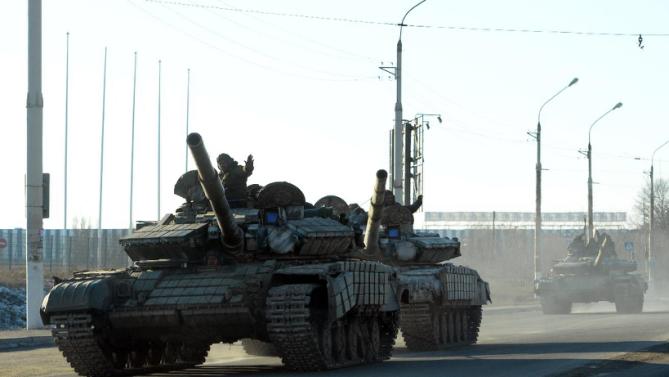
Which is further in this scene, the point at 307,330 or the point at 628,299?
the point at 628,299

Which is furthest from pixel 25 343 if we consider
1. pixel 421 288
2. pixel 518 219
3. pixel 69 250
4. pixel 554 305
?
pixel 518 219

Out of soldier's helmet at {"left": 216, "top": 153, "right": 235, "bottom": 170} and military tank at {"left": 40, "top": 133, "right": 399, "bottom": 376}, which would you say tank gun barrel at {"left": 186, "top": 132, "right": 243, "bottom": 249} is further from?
soldier's helmet at {"left": 216, "top": 153, "right": 235, "bottom": 170}

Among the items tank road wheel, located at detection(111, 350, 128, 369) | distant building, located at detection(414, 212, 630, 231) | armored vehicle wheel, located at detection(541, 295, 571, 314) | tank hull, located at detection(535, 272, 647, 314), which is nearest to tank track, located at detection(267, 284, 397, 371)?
tank road wheel, located at detection(111, 350, 128, 369)

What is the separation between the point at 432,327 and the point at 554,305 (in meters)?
18.5

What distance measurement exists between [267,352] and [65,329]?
5451mm

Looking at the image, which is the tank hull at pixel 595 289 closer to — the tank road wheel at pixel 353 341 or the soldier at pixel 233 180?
the tank road wheel at pixel 353 341

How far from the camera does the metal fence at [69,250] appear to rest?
67.7 m

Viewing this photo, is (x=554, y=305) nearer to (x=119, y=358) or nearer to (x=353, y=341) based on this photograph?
(x=353, y=341)

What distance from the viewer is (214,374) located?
1909cm

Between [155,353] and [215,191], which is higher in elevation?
[215,191]

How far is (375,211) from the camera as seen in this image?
71.9 feet

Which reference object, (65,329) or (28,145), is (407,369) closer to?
(65,329)

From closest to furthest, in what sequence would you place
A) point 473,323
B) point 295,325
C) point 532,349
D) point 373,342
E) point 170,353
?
1. point 295,325
2. point 373,342
3. point 170,353
4. point 532,349
5. point 473,323

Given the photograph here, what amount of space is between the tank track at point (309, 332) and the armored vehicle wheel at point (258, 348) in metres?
2.80
